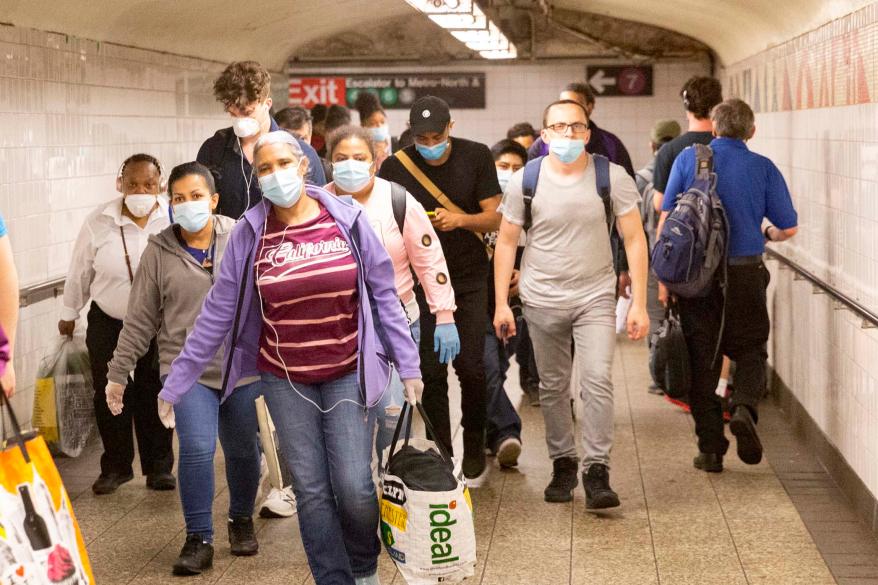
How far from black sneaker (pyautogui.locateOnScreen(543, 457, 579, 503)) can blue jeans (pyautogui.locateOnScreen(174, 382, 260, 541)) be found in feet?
4.83

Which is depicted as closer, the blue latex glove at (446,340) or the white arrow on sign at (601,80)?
the blue latex glove at (446,340)

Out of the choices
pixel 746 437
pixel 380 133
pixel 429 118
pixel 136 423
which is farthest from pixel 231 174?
pixel 380 133

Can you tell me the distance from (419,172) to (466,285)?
59 centimetres

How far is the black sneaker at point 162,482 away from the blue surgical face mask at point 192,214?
72.1 inches

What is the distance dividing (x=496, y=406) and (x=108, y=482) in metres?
1.98

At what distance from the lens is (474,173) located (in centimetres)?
629

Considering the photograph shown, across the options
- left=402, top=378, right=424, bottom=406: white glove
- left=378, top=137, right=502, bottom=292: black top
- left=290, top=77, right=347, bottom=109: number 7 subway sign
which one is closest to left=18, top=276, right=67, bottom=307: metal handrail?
left=378, top=137, right=502, bottom=292: black top

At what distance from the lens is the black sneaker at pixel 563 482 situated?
6.11 meters

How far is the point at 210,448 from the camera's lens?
512cm

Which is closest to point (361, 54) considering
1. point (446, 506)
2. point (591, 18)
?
point (591, 18)

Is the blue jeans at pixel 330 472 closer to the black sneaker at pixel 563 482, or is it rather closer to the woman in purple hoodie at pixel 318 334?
the woman in purple hoodie at pixel 318 334

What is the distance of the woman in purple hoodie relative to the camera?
4.14m

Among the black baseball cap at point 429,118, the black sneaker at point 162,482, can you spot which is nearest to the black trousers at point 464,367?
the black baseball cap at point 429,118

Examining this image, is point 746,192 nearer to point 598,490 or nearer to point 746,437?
point 746,437
